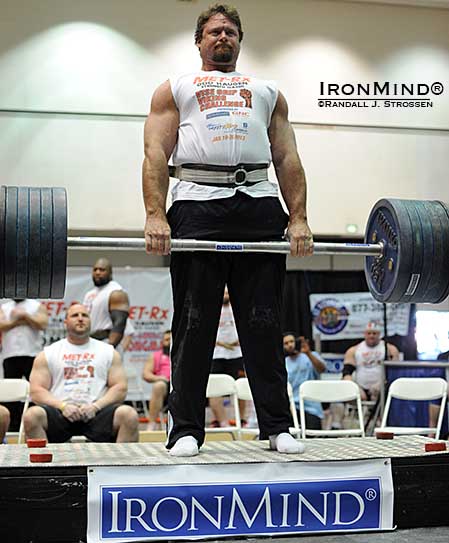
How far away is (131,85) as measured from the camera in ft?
27.7

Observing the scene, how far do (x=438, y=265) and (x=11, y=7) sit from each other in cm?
647

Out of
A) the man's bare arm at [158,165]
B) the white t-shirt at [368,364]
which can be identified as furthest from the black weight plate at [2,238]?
the white t-shirt at [368,364]

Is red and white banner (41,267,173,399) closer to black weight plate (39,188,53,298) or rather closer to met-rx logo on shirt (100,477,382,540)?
black weight plate (39,188,53,298)

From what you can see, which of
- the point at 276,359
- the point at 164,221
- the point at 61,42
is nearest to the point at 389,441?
the point at 276,359

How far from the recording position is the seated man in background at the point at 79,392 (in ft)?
14.0

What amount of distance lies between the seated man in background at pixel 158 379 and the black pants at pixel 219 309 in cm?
386

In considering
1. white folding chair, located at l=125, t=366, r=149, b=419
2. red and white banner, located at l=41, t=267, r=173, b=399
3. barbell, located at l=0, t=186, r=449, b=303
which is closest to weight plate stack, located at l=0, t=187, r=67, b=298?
barbell, located at l=0, t=186, r=449, b=303

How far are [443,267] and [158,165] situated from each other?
112cm

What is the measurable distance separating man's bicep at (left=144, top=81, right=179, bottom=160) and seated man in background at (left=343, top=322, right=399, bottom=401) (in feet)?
16.2

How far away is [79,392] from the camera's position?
4.61 metres

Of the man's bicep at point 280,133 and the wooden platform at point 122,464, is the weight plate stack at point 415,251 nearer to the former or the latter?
the man's bicep at point 280,133

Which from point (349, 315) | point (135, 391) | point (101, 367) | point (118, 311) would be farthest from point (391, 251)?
point (349, 315)

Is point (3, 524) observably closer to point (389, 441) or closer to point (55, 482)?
point (55, 482)

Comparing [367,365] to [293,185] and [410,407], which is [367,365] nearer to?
[410,407]
